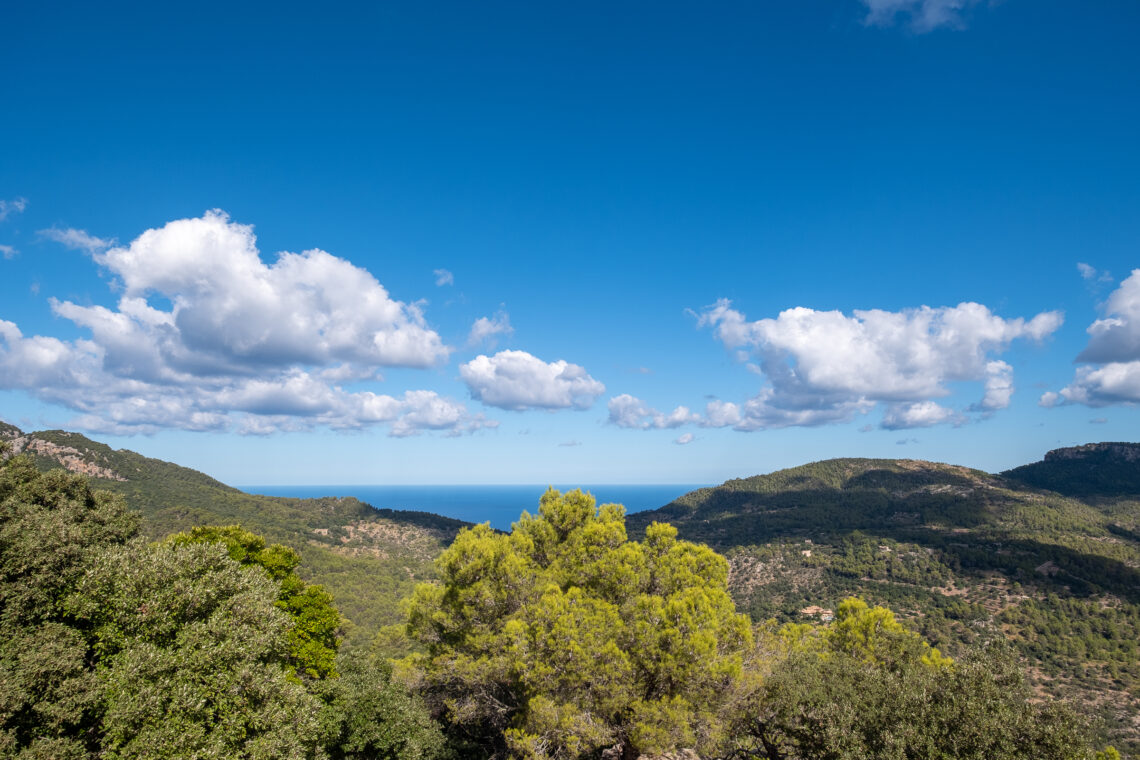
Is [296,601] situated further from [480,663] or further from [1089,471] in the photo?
[1089,471]

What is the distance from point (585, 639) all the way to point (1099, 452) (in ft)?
759

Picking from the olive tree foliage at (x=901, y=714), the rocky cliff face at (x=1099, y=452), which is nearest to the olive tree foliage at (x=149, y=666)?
the olive tree foliage at (x=901, y=714)

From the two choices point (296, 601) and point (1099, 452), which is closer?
point (296, 601)

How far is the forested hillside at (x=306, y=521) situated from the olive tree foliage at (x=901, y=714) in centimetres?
4683

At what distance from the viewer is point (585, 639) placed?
15266 mm

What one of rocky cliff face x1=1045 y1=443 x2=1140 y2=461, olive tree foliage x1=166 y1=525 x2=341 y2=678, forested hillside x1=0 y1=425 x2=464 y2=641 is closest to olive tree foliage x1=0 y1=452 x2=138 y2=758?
olive tree foliage x1=166 y1=525 x2=341 y2=678

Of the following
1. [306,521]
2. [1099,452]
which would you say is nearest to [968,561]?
[306,521]

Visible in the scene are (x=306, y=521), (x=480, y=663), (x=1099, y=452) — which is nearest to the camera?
(x=480, y=663)

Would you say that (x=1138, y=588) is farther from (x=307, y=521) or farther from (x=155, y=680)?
(x=307, y=521)

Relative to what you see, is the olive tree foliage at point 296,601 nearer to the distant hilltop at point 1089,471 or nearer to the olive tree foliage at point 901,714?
the olive tree foliage at point 901,714

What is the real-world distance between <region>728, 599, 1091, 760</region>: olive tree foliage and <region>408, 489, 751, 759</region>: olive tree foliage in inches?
70.7

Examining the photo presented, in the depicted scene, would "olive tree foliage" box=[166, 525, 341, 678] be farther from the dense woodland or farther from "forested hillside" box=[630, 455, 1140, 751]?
"forested hillside" box=[630, 455, 1140, 751]

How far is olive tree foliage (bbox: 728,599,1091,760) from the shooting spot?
34.1 ft

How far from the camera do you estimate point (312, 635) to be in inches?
960
